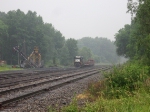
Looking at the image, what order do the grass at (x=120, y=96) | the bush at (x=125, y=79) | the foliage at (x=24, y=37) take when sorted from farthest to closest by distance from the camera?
1. the foliage at (x=24, y=37)
2. the bush at (x=125, y=79)
3. the grass at (x=120, y=96)

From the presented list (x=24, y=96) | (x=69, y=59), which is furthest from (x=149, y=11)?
(x=69, y=59)

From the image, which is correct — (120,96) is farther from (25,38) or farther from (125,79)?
(25,38)

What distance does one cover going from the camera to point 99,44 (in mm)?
190875

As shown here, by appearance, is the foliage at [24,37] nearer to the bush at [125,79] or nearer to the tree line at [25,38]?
the tree line at [25,38]

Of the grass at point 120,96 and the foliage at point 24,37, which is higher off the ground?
the foliage at point 24,37

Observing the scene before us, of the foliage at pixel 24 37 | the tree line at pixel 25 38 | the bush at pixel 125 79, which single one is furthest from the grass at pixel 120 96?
the foliage at pixel 24 37

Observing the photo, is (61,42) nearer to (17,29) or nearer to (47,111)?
(17,29)

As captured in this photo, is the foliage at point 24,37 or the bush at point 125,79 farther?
the foliage at point 24,37

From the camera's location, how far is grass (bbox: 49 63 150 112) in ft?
22.0

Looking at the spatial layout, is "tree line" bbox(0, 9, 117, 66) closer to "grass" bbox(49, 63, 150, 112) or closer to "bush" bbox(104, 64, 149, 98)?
"bush" bbox(104, 64, 149, 98)

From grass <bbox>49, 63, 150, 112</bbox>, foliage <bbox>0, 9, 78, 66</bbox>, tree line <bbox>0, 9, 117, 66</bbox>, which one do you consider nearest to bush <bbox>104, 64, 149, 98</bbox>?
grass <bbox>49, 63, 150, 112</bbox>

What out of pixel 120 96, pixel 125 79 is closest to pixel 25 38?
pixel 125 79

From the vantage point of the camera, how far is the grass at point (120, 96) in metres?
6.70

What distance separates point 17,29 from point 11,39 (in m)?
3.59
